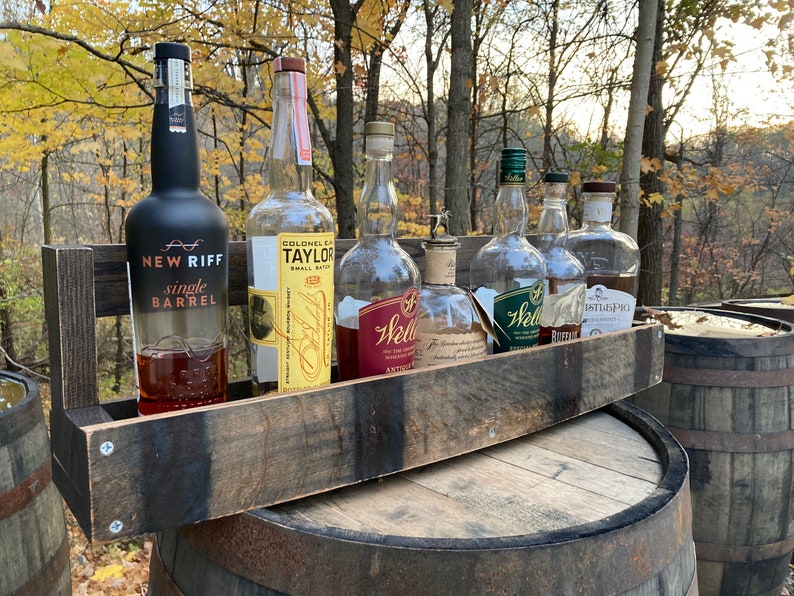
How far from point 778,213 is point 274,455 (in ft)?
32.3

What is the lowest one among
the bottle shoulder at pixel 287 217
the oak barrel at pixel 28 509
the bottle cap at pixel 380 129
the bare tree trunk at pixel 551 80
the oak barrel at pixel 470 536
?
the oak barrel at pixel 28 509

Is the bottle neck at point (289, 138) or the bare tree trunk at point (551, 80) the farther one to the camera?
the bare tree trunk at point (551, 80)

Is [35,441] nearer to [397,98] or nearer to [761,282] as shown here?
[397,98]

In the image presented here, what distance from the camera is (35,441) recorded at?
1411 millimetres

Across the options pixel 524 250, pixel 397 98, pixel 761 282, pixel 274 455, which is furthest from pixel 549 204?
pixel 761 282

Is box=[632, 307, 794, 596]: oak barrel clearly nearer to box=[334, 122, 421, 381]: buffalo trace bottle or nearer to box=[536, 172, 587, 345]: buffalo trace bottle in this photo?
box=[536, 172, 587, 345]: buffalo trace bottle

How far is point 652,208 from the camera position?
14.0ft

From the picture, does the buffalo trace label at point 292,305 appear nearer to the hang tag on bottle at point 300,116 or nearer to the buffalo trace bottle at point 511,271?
the hang tag on bottle at point 300,116

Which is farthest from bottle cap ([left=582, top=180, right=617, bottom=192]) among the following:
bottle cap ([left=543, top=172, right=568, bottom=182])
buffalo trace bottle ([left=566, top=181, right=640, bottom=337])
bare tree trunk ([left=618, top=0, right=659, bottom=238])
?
bare tree trunk ([left=618, top=0, right=659, bottom=238])

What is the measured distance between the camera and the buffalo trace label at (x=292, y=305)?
0.77 metres

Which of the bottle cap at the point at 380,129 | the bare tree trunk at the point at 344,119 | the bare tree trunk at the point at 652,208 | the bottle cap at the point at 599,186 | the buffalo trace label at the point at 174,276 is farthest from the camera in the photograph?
the bare tree trunk at the point at 652,208

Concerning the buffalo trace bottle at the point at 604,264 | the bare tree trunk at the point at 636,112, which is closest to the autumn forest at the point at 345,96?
the bare tree trunk at the point at 636,112

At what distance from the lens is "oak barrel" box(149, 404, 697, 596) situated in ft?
2.06

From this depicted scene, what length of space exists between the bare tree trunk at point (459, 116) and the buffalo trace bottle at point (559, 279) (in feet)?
4.56
